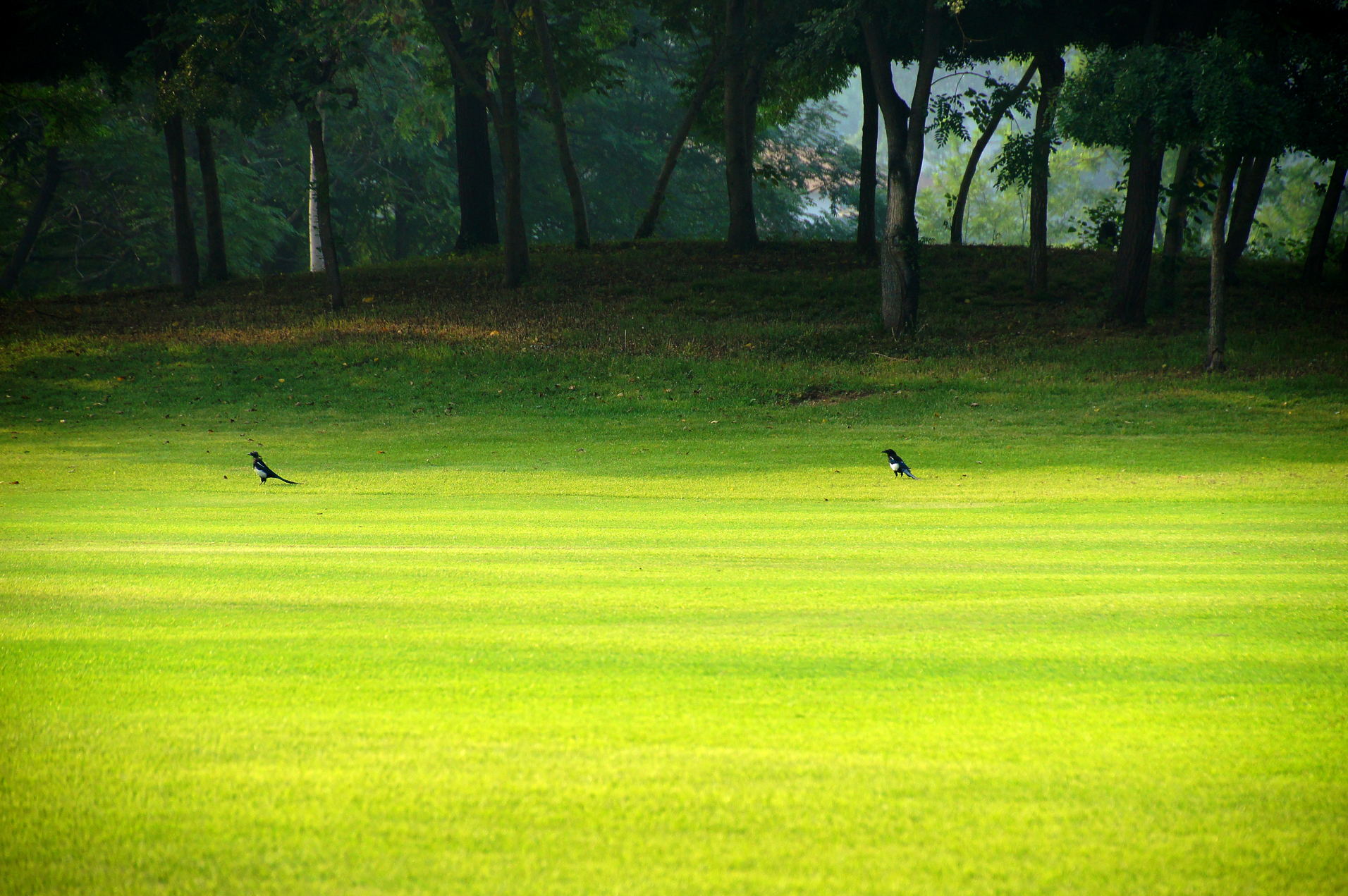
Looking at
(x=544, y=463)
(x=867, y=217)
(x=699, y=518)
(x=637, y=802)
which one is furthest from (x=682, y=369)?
(x=637, y=802)

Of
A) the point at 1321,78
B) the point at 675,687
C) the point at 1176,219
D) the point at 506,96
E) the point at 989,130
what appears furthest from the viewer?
the point at 989,130

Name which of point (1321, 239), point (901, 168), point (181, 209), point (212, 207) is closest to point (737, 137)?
point (901, 168)

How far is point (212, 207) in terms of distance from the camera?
117 ft

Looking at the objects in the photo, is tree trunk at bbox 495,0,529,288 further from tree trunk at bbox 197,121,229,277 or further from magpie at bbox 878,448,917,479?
magpie at bbox 878,448,917,479

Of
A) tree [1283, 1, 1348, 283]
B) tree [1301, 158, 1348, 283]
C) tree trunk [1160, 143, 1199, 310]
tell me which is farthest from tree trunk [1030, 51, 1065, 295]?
tree [1301, 158, 1348, 283]

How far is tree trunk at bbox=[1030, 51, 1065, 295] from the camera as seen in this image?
28.1 meters

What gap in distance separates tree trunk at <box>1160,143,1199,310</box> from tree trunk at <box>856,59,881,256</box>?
922 centimetres

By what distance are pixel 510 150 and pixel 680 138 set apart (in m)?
8.70

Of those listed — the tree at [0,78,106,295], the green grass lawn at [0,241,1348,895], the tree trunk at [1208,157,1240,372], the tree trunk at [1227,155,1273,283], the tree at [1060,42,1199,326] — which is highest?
the tree at [0,78,106,295]

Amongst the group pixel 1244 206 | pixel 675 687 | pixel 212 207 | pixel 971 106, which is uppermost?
pixel 971 106

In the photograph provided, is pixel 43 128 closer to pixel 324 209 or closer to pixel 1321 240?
pixel 324 209

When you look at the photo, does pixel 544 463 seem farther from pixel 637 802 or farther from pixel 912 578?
pixel 637 802

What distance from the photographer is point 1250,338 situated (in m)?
27.8

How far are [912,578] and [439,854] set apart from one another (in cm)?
498
